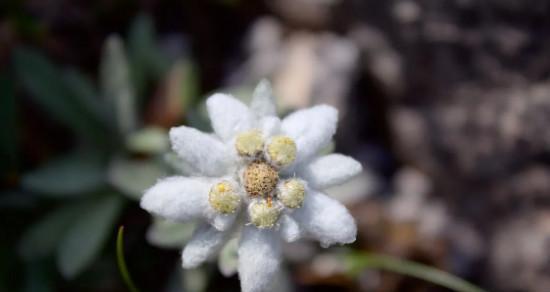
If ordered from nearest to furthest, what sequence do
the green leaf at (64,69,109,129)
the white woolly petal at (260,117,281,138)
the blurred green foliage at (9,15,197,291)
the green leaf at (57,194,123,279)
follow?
the white woolly petal at (260,117,281,138) < the green leaf at (57,194,123,279) < the blurred green foliage at (9,15,197,291) < the green leaf at (64,69,109,129)

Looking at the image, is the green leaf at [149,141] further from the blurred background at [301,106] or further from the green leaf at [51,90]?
the green leaf at [51,90]

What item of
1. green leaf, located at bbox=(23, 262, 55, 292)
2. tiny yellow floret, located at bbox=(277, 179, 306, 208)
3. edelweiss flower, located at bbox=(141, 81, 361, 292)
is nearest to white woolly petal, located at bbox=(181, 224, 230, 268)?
edelweiss flower, located at bbox=(141, 81, 361, 292)

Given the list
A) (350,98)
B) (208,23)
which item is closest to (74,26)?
(208,23)

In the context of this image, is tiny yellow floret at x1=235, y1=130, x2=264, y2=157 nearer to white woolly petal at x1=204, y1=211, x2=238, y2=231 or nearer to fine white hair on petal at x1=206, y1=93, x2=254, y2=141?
fine white hair on petal at x1=206, y1=93, x2=254, y2=141

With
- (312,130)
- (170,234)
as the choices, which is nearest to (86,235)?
(170,234)

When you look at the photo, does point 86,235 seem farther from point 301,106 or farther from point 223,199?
point 301,106

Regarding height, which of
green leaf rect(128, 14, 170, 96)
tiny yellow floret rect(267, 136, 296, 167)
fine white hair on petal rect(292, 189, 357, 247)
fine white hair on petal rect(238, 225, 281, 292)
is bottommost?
fine white hair on petal rect(238, 225, 281, 292)

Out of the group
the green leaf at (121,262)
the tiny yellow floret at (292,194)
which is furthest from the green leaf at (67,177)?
the tiny yellow floret at (292,194)
